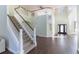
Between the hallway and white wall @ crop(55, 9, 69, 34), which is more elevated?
white wall @ crop(55, 9, 69, 34)

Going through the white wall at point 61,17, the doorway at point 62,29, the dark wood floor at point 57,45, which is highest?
the white wall at point 61,17

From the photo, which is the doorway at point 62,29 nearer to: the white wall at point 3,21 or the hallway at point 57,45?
the hallway at point 57,45

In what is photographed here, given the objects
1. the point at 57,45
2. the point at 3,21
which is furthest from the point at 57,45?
the point at 3,21

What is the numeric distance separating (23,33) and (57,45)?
46 centimetres

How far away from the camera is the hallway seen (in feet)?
5.73

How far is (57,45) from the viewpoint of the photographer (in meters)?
1.75

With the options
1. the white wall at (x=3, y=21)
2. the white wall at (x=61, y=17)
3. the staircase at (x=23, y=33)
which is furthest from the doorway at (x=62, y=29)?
the white wall at (x=3, y=21)

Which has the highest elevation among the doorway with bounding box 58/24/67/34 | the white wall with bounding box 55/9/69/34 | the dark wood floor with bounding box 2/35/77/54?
the white wall with bounding box 55/9/69/34

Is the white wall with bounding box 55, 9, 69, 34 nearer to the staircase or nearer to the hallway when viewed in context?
the hallway

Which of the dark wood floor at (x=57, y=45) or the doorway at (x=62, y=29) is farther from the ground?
the doorway at (x=62, y=29)

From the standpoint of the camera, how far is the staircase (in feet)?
5.66

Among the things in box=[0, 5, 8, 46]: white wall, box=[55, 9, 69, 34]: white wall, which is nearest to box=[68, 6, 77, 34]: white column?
box=[55, 9, 69, 34]: white wall

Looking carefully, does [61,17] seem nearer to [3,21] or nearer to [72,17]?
[72,17]

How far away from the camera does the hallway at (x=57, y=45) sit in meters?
1.75
